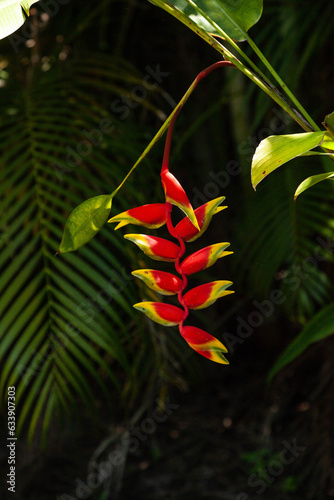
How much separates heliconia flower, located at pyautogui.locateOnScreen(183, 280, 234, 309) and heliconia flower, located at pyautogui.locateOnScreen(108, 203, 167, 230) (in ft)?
0.15

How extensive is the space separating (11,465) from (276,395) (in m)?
0.70

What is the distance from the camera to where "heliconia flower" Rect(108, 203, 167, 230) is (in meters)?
0.34

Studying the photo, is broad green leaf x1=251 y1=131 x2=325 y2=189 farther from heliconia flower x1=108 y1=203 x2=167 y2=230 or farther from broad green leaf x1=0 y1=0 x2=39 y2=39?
broad green leaf x1=0 y1=0 x2=39 y2=39

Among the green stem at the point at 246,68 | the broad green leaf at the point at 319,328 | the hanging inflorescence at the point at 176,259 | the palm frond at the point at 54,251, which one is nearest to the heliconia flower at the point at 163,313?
the hanging inflorescence at the point at 176,259

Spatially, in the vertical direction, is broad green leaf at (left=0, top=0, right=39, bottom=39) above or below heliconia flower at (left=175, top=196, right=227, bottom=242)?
above

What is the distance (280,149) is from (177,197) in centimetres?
6

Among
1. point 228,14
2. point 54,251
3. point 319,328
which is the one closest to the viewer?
point 228,14

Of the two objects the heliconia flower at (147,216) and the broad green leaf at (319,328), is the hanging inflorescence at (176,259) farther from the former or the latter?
the broad green leaf at (319,328)

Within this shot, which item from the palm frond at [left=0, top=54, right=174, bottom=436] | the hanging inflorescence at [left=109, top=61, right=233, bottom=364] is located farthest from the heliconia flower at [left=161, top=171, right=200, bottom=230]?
the palm frond at [left=0, top=54, right=174, bottom=436]

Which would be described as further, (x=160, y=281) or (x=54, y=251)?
(x=54, y=251)

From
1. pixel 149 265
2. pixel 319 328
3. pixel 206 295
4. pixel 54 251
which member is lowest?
pixel 319 328

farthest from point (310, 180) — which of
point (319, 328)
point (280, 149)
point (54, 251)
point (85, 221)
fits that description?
point (54, 251)

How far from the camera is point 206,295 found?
0.33 m

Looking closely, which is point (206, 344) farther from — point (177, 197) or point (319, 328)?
point (319, 328)
